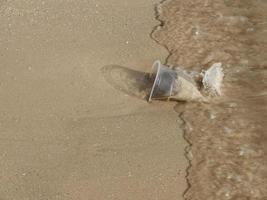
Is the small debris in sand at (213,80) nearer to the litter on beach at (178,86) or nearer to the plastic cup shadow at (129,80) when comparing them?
the litter on beach at (178,86)

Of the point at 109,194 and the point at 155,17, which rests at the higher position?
the point at 155,17

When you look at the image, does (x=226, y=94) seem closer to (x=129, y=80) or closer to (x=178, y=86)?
(x=178, y=86)

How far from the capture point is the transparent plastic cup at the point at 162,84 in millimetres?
4566

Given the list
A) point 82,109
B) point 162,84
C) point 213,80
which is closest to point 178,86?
point 162,84

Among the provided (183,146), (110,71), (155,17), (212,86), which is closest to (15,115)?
(110,71)

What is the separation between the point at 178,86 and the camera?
4566 millimetres

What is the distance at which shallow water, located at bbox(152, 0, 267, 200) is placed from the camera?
12.8ft

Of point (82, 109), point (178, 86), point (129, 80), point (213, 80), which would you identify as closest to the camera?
point (82, 109)

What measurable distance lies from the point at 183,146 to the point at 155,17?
6.15 feet

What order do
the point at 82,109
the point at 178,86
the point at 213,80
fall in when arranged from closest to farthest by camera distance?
1. the point at 82,109
2. the point at 178,86
3. the point at 213,80

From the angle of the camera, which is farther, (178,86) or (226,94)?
(226,94)

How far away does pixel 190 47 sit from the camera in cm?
526

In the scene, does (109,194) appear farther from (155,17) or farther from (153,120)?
(155,17)

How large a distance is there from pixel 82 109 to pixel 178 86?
769 millimetres
